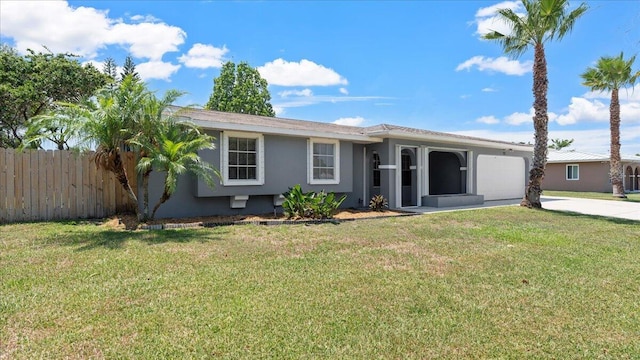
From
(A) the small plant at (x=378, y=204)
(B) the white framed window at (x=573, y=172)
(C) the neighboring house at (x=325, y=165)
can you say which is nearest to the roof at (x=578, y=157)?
(B) the white framed window at (x=573, y=172)

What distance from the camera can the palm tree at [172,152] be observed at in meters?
7.91

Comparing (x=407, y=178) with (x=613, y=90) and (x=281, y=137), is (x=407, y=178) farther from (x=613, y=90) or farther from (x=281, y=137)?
(x=613, y=90)

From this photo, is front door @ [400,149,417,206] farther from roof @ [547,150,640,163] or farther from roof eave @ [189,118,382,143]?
roof @ [547,150,640,163]

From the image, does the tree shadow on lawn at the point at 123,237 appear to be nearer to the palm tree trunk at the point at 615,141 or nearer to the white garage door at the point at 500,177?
the white garage door at the point at 500,177

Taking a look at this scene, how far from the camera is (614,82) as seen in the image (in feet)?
68.5

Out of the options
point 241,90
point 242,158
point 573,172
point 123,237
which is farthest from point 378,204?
point 241,90

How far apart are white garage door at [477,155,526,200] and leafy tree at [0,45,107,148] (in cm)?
1878

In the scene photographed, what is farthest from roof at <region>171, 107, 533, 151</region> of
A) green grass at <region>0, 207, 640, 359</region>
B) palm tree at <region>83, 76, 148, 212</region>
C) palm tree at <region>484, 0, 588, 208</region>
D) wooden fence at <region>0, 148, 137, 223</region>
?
green grass at <region>0, 207, 640, 359</region>

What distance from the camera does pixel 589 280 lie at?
16.2 feet

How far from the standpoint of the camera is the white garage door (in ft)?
57.2

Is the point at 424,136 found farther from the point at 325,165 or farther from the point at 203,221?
the point at 203,221

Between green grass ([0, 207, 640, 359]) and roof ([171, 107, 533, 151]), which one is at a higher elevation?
roof ([171, 107, 533, 151])

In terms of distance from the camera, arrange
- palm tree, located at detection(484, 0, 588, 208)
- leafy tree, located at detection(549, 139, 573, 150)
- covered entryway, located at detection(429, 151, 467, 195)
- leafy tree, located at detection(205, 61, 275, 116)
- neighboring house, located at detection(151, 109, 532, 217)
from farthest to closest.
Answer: leafy tree, located at detection(549, 139, 573, 150)
leafy tree, located at detection(205, 61, 275, 116)
covered entryway, located at detection(429, 151, 467, 195)
palm tree, located at detection(484, 0, 588, 208)
neighboring house, located at detection(151, 109, 532, 217)

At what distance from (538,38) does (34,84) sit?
834 inches
